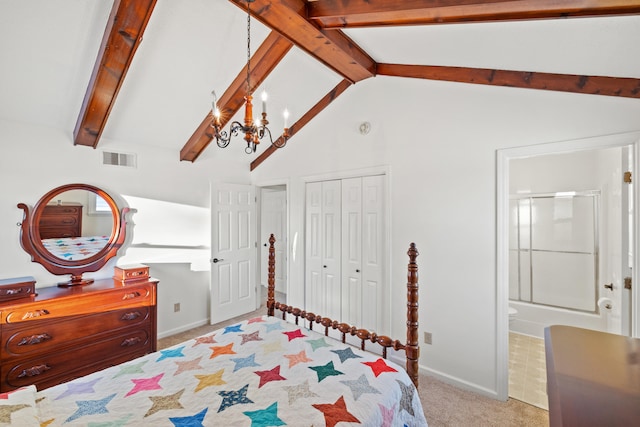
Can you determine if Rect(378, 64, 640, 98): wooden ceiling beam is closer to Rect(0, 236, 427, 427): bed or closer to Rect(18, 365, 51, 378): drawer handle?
Rect(0, 236, 427, 427): bed

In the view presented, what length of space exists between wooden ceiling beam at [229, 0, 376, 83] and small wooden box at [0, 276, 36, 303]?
266cm

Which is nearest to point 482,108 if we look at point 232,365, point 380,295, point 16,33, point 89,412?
point 380,295

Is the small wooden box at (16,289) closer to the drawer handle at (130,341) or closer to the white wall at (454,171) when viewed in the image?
the drawer handle at (130,341)

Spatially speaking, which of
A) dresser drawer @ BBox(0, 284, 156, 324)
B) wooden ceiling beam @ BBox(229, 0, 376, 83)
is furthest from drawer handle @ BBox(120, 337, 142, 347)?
wooden ceiling beam @ BBox(229, 0, 376, 83)

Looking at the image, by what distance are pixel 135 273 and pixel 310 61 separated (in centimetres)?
272

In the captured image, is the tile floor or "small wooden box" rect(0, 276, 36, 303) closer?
"small wooden box" rect(0, 276, 36, 303)

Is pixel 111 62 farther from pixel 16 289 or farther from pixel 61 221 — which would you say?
pixel 16 289

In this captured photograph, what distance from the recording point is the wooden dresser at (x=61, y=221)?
267 centimetres

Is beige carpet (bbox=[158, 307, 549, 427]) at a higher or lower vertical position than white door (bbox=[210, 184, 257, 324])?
lower

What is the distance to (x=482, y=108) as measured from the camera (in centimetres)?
→ 239

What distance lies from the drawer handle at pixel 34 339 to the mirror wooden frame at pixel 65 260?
0.55 m

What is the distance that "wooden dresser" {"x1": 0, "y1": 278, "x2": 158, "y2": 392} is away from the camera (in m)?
2.14

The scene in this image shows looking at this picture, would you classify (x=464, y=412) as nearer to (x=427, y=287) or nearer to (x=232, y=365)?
(x=427, y=287)

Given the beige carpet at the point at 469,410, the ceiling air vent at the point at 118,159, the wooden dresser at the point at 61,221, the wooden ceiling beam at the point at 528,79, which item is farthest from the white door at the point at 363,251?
the wooden dresser at the point at 61,221
